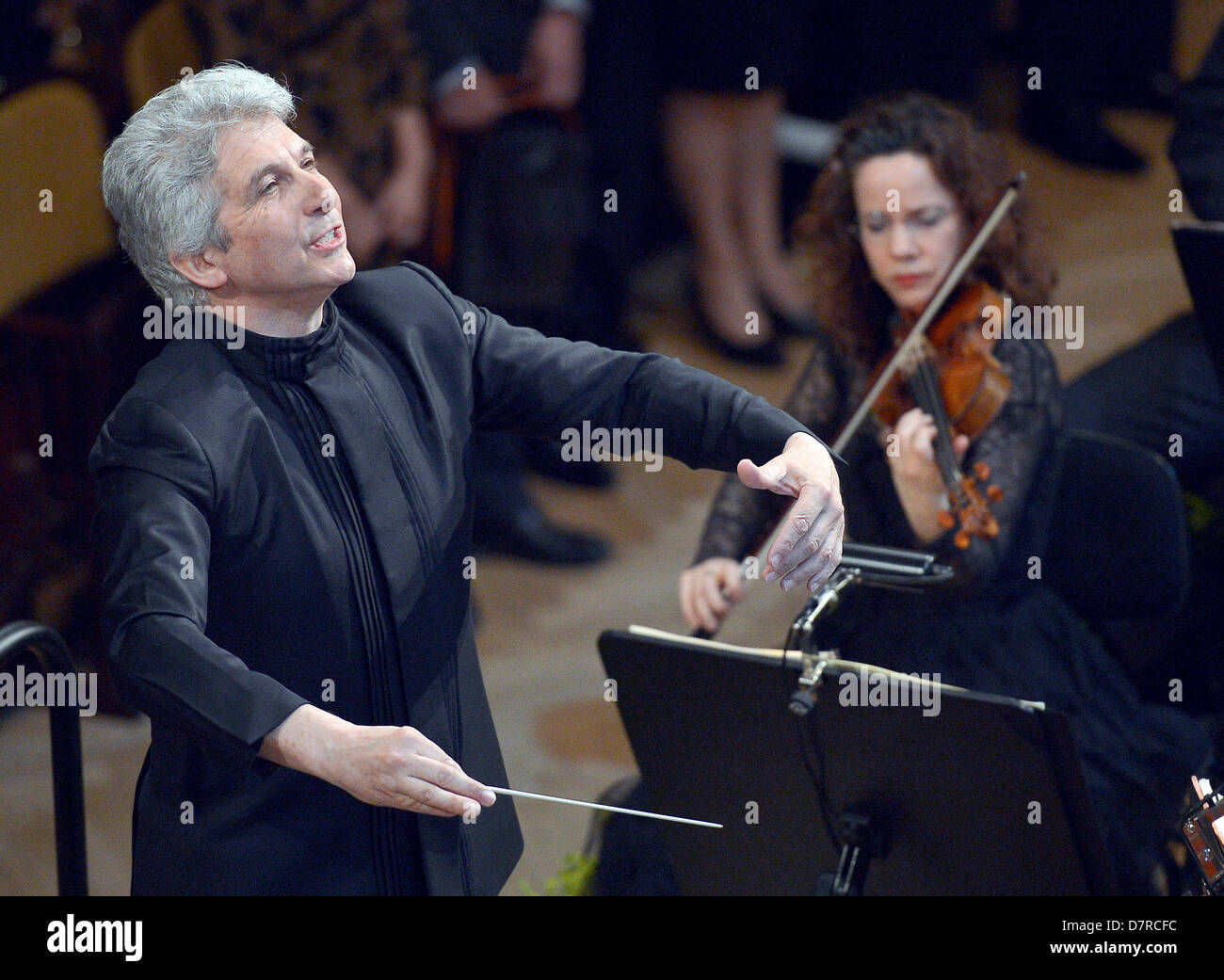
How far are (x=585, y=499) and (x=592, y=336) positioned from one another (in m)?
0.46

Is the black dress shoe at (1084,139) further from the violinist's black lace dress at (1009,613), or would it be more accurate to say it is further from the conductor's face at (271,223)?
the conductor's face at (271,223)

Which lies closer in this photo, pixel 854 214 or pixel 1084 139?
pixel 854 214

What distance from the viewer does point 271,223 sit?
1648 mm

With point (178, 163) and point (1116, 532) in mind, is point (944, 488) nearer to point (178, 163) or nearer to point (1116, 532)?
point (1116, 532)

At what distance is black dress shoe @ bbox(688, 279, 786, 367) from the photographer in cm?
500

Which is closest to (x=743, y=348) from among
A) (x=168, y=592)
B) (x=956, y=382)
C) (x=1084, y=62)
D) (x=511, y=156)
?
(x=511, y=156)

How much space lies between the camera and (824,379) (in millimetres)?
2816

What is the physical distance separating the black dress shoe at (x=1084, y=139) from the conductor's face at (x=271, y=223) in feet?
16.2

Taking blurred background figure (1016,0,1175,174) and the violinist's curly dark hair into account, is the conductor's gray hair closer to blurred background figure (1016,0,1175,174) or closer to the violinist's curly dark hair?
the violinist's curly dark hair

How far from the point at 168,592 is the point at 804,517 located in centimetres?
59

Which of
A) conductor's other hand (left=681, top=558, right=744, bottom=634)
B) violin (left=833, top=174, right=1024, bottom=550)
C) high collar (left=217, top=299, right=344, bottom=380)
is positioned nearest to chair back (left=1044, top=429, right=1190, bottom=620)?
violin (left=833, top=174, right=1024, bottom=550)

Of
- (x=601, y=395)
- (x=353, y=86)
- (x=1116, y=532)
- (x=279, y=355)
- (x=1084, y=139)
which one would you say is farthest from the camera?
(x=1084, y=139)

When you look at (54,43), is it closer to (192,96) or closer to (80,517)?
(80,517)

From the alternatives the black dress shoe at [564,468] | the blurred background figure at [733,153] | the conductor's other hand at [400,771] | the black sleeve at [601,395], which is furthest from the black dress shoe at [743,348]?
the conductor's other hand at [400,771]
